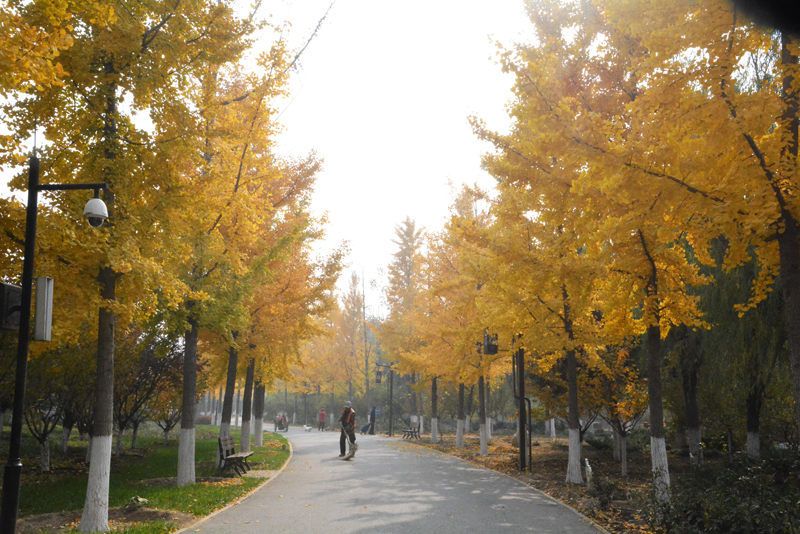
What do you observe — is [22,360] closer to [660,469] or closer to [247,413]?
[660,469]

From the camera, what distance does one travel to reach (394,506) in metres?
8.89

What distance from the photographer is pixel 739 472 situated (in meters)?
9.27

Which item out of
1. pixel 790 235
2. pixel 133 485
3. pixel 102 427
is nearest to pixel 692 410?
pixel 790 235

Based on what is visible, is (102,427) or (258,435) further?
(258,435)

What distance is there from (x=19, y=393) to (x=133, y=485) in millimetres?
6061

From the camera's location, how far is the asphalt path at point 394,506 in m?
7.41

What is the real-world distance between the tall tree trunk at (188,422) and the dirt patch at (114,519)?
8.32 ft

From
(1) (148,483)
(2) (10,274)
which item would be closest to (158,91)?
(2) (10,274)

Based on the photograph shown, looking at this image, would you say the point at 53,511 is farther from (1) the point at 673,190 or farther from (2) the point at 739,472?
(2) the point at 739,472

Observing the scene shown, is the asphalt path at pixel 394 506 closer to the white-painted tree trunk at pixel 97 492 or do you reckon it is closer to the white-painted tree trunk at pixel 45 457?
the white-painted tree trunk at pixel 97 492

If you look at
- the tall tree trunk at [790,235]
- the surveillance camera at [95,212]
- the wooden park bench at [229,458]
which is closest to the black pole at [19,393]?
the surveillance camera at [95,212]

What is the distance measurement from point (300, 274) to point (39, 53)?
11.4 metres

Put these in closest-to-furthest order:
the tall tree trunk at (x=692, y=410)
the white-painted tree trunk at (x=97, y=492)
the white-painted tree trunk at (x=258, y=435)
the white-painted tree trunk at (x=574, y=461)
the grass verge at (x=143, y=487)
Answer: the white-painted tree trunk at (x=97, y=492) → the grass verge at (x=143, y=487) → the white-painted tree trunk at (x=574, y=461) → the tall tree trunk at (x=692, y=410) → the white-painted tree trunk at (x=258, y=435)

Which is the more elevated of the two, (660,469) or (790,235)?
(790,235)
